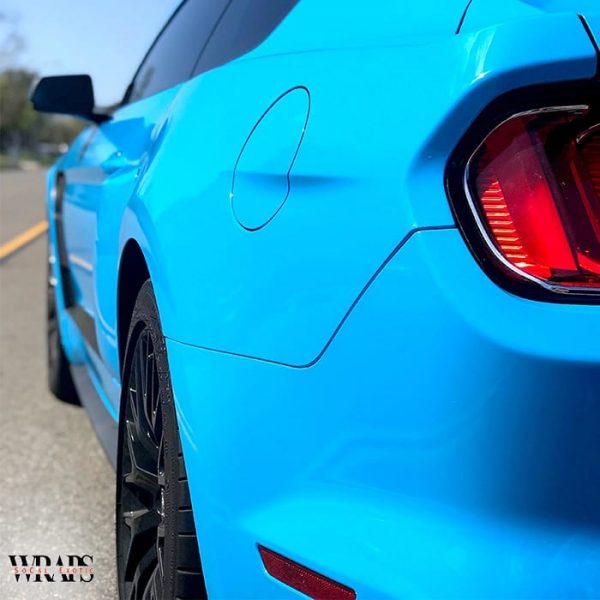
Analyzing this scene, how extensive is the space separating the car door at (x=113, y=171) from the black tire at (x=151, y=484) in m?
0.36

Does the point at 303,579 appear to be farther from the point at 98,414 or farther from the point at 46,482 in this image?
the point at 46,482

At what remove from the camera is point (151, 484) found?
198 cm

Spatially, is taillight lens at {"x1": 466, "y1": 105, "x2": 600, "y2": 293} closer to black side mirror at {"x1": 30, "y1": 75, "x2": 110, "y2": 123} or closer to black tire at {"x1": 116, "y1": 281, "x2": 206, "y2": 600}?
black tire at {"x1": 116, "y1": 281, "x2": 206, "y2": 600}

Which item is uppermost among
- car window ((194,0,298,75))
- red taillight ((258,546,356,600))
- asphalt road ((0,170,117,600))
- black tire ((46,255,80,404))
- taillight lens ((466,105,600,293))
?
car window ((194,0,298,75))

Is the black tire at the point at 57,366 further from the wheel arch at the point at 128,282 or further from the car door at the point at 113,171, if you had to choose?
the wheel arch at the point at 128,282

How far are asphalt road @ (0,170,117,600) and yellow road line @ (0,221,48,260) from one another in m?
4.58

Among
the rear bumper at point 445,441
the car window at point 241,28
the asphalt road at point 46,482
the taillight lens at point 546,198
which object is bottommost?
the asphalt road at point 46,482

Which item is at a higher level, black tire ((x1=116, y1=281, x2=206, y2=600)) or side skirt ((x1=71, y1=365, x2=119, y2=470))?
black tire ((x1=116, y1=281, x2=206, y2=600))

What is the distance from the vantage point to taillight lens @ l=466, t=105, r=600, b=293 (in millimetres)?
1167

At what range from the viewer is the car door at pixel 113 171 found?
2318mm

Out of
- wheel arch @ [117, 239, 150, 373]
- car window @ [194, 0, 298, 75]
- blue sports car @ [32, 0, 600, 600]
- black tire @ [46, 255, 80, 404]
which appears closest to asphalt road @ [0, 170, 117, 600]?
black tire @ [46, 255, 80, 404]

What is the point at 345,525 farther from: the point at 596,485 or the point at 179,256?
the point at 179,256

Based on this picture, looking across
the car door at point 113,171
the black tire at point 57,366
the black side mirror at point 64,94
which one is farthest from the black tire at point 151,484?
the black tire at point 57,366

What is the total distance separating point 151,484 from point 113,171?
1.04m
